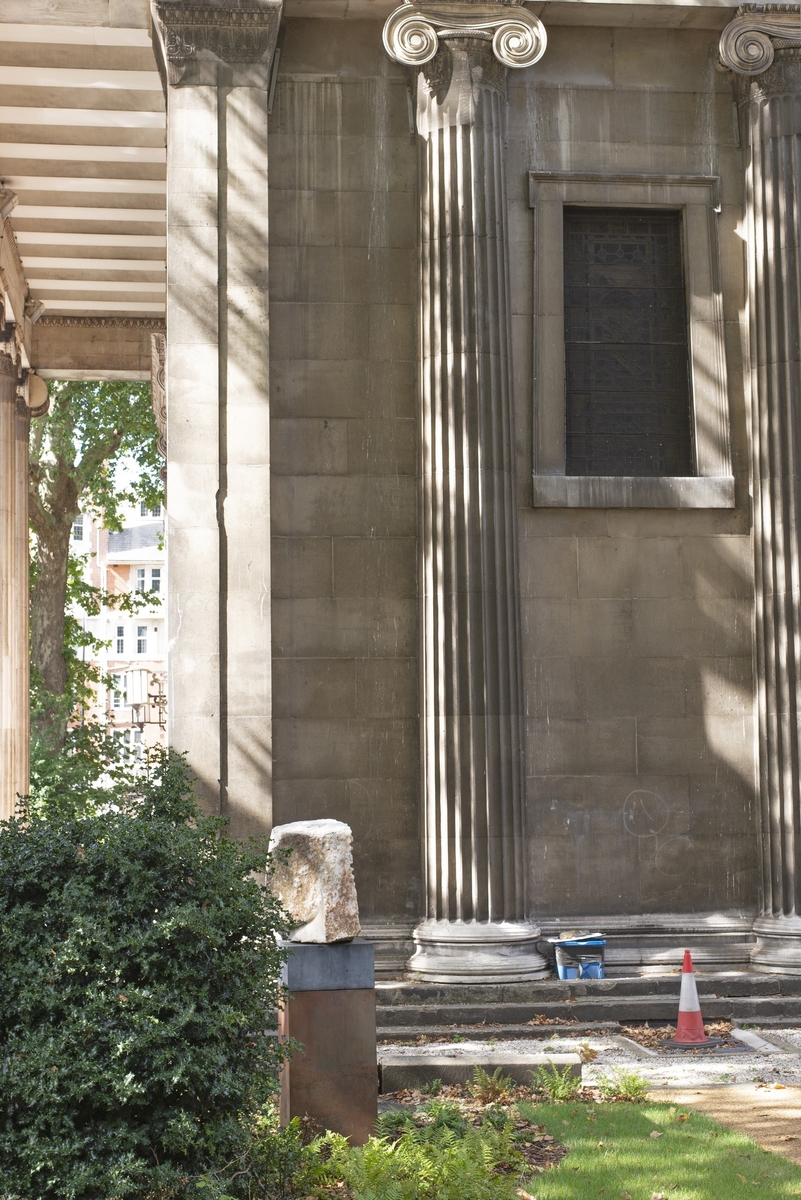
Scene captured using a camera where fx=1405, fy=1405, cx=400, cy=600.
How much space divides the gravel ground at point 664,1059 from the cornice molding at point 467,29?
10.8 m

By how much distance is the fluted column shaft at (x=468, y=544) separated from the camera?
49.9ft

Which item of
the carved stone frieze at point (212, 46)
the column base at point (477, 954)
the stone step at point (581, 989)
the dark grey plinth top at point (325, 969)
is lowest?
the stone step at point (581, 989)

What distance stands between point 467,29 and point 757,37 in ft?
11.4

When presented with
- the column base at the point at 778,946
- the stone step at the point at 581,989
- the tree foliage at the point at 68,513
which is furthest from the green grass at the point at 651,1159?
the tree foliage at the point at 68,513

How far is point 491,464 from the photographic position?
1582cm

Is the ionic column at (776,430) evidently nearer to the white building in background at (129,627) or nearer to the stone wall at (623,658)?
the stone wall at (623,658)

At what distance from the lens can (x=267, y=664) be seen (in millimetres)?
15469

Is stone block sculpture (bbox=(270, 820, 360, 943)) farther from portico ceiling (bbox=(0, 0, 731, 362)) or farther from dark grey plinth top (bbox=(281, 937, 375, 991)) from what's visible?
portico ceiling (bbox=(0, 0, 731, 362))

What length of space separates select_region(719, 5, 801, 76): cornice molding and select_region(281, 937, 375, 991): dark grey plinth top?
12.1 m

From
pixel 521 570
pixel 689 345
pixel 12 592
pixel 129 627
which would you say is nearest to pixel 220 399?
pixel 521 570

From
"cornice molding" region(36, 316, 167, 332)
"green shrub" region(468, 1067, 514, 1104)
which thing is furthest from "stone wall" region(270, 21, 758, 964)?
"cornice molding" region(36, 316, 167, 332)

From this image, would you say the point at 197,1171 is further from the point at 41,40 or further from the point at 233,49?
the point at 41,40

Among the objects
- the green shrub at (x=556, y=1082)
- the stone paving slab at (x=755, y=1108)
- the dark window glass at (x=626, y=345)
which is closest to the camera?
the stone paving slab at (x=755, y=1108)

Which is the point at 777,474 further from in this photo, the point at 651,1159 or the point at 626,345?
the point at 651,1159
